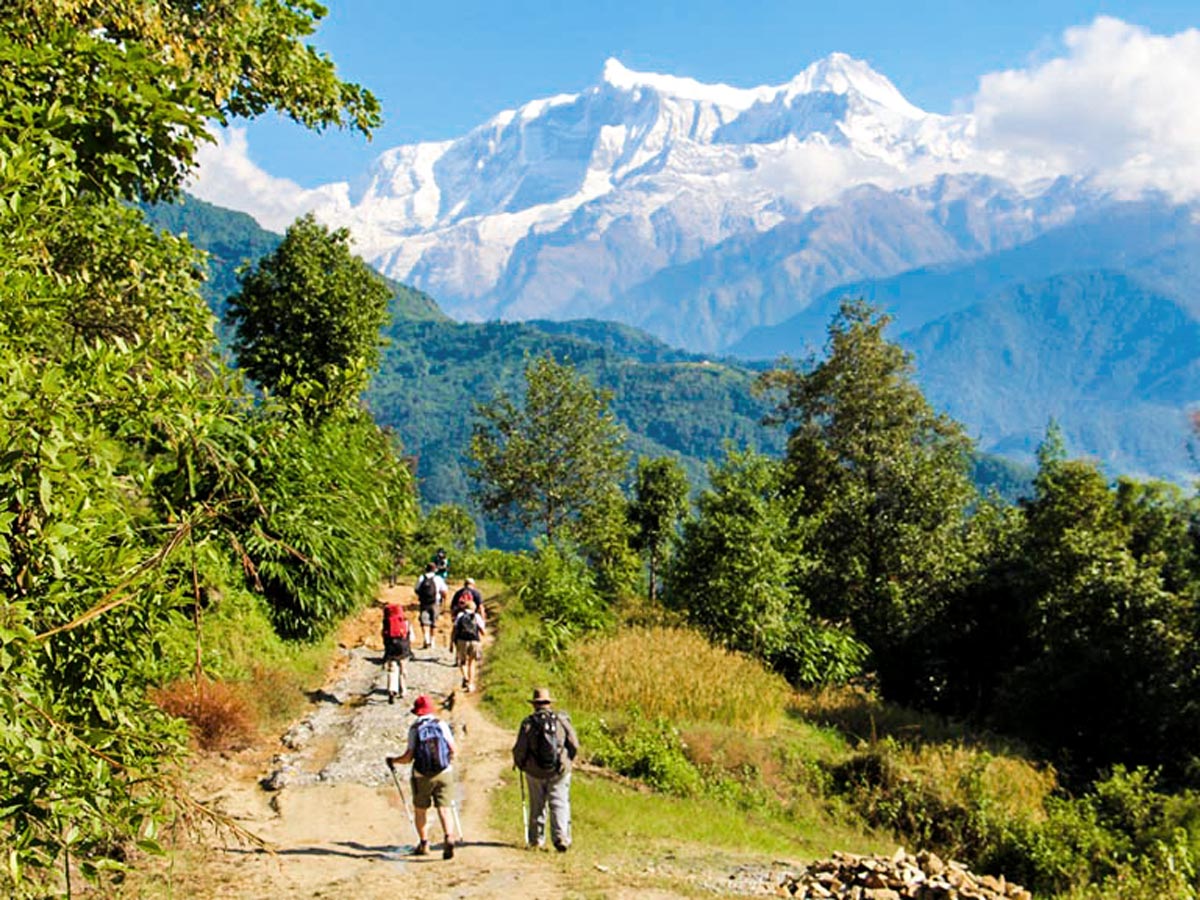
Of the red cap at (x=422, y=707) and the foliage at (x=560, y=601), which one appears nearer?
the red cap at (x=422, y=707)

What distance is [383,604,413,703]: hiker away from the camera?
53.1 feet

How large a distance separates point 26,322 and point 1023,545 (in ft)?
90.1

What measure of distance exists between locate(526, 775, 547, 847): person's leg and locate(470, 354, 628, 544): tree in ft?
92.4

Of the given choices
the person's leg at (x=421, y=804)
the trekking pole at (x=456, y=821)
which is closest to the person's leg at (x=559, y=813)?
the trekking pole at (x=456, y=821)

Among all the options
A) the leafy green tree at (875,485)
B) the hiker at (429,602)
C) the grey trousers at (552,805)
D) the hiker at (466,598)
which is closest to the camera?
the grey trousers at (552,805)

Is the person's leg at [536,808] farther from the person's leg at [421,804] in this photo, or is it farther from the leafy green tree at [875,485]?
the leafy green tree at [875,485]

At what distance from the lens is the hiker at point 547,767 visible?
10.3 meters

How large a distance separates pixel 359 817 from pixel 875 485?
23.6 meters

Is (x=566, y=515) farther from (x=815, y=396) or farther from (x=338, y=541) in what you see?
(x=338, y=541)

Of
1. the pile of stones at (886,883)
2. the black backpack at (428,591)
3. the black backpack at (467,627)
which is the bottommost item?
the pile of stones at (886,883)

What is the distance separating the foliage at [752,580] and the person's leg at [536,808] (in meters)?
13.4

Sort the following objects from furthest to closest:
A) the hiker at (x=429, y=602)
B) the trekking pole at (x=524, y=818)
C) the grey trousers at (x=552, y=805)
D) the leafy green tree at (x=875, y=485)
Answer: the leafy green tree at (x=875, y=485), the hiker at (x=429, y=602), the trekking pole at (x=524, y=818), the grey trousers at (x=552, y=805)

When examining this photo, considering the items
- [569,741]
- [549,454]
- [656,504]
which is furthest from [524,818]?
[656,504]

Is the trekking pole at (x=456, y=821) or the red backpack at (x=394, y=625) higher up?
the red backpack at (x=394, y=625)
